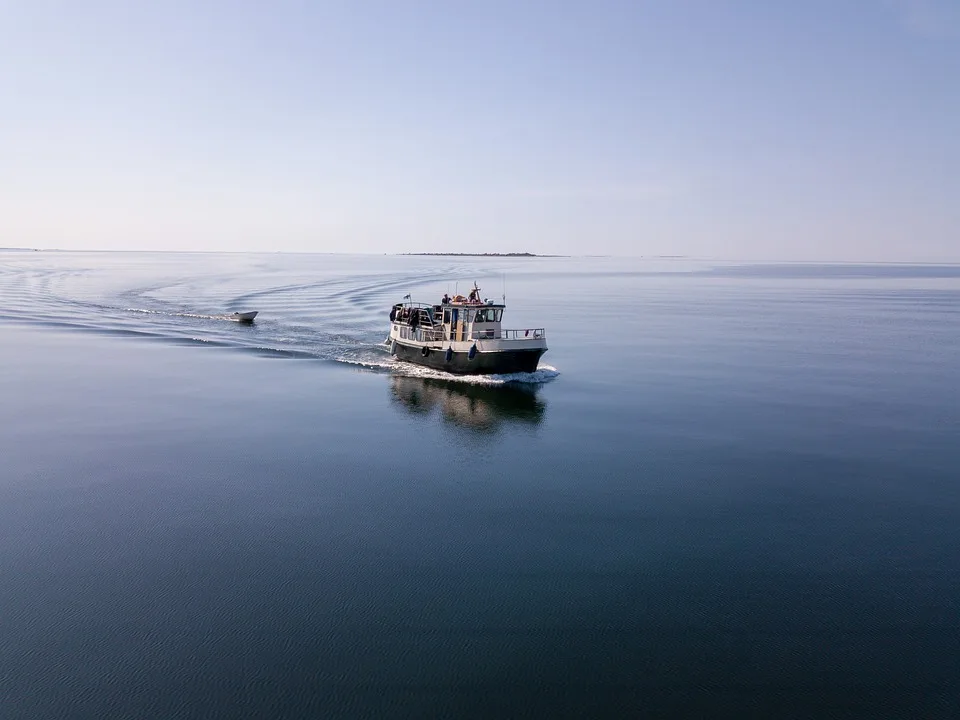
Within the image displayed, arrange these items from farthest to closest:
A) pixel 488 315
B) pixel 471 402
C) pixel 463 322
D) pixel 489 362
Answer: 1. pixel 488 315
2. pixel 463 322
3. pixel 489 362
4. pixel 471 402

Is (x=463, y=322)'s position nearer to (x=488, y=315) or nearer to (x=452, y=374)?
(x=488, y=315)

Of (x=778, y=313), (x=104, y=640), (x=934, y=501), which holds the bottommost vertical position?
(x=104, y=640)

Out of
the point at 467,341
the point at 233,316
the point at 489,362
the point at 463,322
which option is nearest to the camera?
the point at 489,362

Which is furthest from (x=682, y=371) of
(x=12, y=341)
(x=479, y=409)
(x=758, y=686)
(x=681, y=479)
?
(x=12, y=341)

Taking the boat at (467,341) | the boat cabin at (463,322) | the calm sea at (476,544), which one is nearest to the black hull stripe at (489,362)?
the boat at (467,341)

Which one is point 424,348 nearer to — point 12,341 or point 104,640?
point 104,640

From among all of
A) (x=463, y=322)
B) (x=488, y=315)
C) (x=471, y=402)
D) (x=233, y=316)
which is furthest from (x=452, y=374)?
(x=233, y=316)

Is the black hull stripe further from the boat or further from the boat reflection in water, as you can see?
the boat reflection in water
